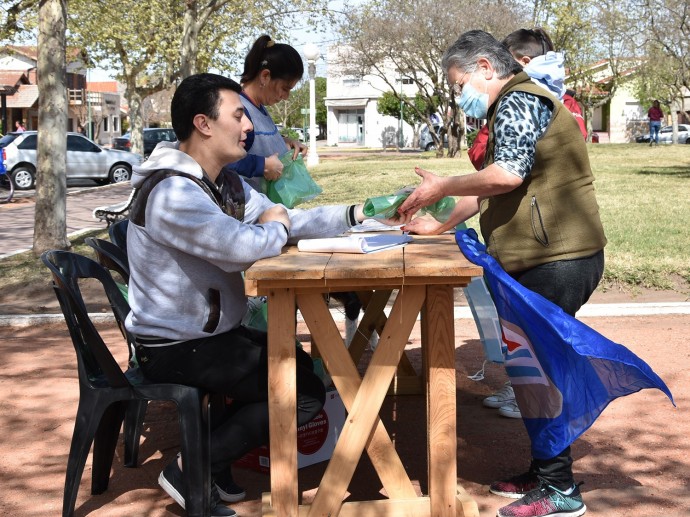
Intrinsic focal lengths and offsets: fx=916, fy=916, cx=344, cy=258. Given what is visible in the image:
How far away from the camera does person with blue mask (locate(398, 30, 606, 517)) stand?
3.47m

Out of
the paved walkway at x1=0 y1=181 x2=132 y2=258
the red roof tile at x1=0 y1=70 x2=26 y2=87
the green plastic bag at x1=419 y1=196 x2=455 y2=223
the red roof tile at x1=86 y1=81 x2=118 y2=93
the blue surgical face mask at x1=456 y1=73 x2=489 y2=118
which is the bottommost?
the paved walkway at x1=0 y1=181 x2=132 y2=258

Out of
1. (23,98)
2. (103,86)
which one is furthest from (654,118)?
(103,86)

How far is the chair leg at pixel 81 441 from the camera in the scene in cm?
354

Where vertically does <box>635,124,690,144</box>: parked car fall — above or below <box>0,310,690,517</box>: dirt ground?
above

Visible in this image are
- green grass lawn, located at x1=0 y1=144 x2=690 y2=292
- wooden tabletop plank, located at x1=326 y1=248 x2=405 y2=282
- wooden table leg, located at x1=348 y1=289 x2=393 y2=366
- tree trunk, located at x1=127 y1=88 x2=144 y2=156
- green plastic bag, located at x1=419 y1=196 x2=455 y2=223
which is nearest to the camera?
wooden tabletop plank, located at x1=326 y1=248 x2=405 y2=282

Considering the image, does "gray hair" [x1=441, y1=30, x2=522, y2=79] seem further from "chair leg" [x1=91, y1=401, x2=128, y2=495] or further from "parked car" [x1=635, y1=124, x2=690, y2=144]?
"parked car" [x1=635, y1=124, x2=690, y2=144]

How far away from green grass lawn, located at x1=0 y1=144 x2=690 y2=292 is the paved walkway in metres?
1.36

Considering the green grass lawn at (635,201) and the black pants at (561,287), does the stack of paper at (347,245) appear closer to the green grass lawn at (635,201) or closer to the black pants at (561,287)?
the black pants at (561,287)

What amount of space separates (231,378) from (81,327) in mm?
622

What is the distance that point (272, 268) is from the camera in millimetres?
3094

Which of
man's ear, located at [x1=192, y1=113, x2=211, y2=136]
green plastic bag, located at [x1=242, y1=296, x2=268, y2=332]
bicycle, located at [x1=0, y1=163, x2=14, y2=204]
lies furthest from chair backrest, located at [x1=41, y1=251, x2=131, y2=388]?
bicycle, located at [x1=0, y1=163, x2=14, y2=204]

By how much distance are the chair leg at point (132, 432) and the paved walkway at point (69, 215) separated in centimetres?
632

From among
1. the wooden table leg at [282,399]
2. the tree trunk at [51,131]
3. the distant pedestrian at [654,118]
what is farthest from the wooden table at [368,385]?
the distant pedestrian at [654,118]

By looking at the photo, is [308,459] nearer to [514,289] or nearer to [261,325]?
[261,325]
